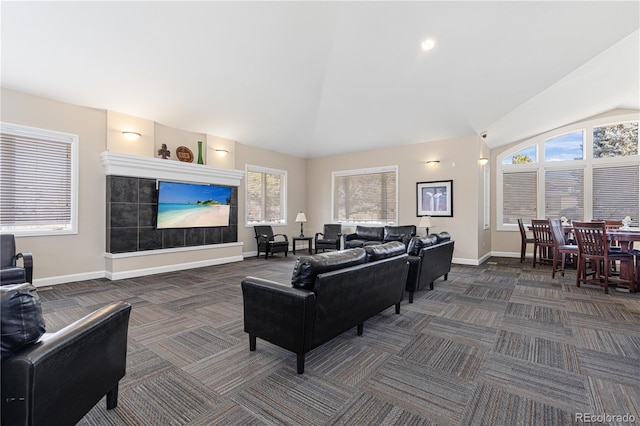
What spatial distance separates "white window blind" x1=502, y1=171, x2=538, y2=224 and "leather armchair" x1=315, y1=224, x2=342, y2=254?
4478 millimetres

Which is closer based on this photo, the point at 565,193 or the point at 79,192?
the point at 79,192

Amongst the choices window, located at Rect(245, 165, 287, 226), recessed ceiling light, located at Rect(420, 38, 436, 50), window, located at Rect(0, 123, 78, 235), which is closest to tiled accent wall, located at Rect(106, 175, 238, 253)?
window, located at Rect(0, 123, 78, 235)

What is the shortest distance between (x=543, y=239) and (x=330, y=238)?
16.1 ft

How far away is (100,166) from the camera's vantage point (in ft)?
16.9

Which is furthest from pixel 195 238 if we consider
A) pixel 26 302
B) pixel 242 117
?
pixel 26 302

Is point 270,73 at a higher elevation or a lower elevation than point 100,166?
higher

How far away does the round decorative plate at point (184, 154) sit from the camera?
6133 millimetres

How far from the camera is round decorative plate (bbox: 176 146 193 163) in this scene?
20.1ft

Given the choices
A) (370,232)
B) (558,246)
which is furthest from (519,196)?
(370,232)

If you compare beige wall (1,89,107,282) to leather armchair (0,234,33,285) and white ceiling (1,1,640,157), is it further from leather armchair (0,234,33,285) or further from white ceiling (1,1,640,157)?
leather armchair (0,234,33,285)

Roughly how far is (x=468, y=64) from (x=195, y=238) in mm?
5990

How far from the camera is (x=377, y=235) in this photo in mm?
7391

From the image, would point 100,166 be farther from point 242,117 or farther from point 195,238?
point 242,117

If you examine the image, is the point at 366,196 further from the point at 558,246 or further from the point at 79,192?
the point at 79,192
